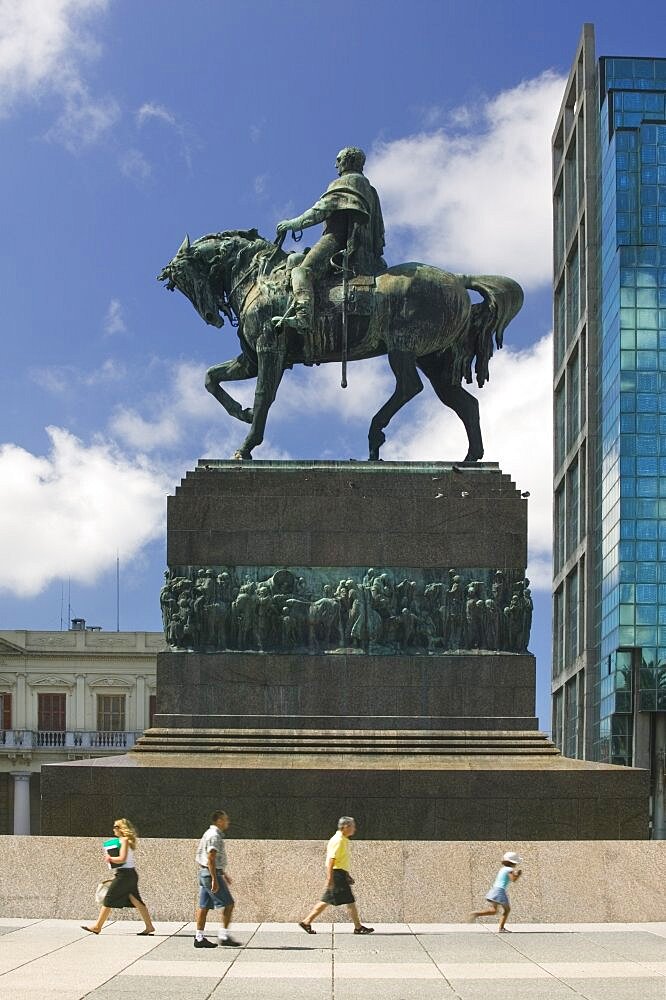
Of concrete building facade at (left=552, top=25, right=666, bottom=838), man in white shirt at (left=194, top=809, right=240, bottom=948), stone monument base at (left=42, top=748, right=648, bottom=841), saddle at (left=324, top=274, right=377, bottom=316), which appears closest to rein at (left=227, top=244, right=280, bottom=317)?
saddle at (left=324, top=274, right=377, bottom=316)

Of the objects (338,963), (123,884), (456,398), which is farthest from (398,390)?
(338,963)

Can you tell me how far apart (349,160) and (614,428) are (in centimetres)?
5460

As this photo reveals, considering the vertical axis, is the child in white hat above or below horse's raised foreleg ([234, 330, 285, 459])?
below

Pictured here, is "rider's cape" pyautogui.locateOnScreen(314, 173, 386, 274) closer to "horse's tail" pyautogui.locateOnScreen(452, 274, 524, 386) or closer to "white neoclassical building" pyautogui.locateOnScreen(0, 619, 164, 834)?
"horse's tail" pyautogui.locateOnScreen(452, 274, 524, 386)

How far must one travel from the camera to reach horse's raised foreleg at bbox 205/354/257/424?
26328 millimetres

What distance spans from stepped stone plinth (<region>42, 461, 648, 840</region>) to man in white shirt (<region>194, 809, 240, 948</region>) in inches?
169

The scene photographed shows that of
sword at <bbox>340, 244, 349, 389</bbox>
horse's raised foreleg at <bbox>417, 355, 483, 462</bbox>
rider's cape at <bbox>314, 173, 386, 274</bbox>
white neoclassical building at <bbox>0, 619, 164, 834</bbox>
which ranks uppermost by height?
rider's cape at <bbox>314, 173, 386, 274</bbox>

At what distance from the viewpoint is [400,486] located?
2433cm

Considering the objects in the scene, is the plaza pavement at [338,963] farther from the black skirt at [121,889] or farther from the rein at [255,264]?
the rein at [255,264]

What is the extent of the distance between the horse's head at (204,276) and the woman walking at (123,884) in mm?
11301

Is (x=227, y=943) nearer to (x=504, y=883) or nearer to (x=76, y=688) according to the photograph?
(x=504, y=883)

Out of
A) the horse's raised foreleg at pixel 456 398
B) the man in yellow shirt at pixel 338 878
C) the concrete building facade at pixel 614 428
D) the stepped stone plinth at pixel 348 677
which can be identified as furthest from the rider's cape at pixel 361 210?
the concrete building facade at pixel 614 428

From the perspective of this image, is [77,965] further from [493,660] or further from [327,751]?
[493,660]

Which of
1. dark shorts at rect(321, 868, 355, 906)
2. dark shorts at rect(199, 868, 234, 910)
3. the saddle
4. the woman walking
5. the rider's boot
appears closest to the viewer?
dark shorts at rect(199, 868, 234, 910)
